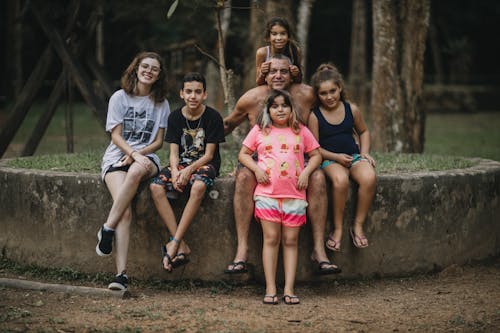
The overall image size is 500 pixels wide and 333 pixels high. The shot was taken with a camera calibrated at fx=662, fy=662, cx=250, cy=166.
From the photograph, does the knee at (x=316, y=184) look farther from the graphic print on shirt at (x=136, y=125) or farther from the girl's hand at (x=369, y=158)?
the graphic print on shirt at (x=136, y=125)

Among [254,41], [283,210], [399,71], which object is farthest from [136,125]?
[254,41]

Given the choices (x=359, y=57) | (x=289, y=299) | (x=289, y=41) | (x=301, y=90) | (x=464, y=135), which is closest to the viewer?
(x=289, y=299)

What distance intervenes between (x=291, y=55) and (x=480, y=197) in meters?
1.92

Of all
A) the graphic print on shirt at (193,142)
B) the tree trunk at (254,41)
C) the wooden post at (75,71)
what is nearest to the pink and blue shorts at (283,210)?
the graphic print on shirt at (193,142)

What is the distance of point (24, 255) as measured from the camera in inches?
200

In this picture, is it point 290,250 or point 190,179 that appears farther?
point 190,179

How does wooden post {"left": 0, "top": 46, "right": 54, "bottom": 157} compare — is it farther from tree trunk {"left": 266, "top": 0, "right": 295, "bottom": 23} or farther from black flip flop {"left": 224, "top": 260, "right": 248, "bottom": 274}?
black flip flop {"left": 224, "top": 260, "right": 248, "bottom": 274}

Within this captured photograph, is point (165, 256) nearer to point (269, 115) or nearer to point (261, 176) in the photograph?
point (261, 176)

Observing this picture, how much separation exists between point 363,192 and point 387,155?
6.60 feet

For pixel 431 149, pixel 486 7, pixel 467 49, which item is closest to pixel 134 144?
pixel 431 149

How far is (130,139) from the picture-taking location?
5000 mm

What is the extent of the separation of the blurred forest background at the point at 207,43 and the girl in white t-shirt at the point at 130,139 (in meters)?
1.04

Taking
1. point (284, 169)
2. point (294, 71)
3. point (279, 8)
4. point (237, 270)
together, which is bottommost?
point (237, 270)

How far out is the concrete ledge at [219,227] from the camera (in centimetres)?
478
